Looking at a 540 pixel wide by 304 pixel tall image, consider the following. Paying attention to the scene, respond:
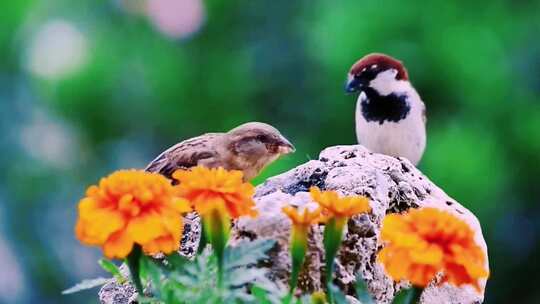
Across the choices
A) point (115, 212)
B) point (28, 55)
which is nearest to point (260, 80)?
point (28, 55)

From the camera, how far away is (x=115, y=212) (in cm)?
91

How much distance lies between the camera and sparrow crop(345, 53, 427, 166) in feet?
8.57

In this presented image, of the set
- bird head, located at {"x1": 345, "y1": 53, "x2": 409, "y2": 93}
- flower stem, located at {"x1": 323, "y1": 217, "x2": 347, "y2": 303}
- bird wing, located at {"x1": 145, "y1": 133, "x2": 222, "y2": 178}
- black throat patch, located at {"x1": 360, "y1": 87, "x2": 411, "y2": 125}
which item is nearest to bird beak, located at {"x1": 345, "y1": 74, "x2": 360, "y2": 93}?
bird head, located at {"x1": 345, "y1": 53, "x2": 409, "y2": 93}

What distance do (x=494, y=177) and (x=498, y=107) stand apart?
0.27m

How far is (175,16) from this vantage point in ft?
11.2

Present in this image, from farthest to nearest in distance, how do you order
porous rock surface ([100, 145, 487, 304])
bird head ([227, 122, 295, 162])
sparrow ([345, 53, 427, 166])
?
sparrow ([345, 53, 427, 166]) → bird head ([227, 122, 295, 162]) → porous rock surface ([100, 145, 487, 304])

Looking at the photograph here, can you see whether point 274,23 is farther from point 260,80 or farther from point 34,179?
point 34,179

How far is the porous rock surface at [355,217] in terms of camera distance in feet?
3.78

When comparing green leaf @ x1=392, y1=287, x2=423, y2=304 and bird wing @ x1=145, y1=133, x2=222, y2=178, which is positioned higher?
bird wing @ x1=145, y1=133, x2=222, y2=178

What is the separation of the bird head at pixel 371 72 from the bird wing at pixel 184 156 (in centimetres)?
89

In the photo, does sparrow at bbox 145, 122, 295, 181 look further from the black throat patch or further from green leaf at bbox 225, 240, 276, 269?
the black throat patch

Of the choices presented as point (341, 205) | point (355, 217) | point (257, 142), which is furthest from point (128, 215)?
point (257, 142)

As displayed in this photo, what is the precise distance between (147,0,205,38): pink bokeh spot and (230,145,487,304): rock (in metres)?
1.96

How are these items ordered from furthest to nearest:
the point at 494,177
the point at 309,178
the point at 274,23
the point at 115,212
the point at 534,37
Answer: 1. the point at 274,23
2. the point at 534,37
3. the point at 494,177
4. the point at 309,178
5. the point at 115,212
